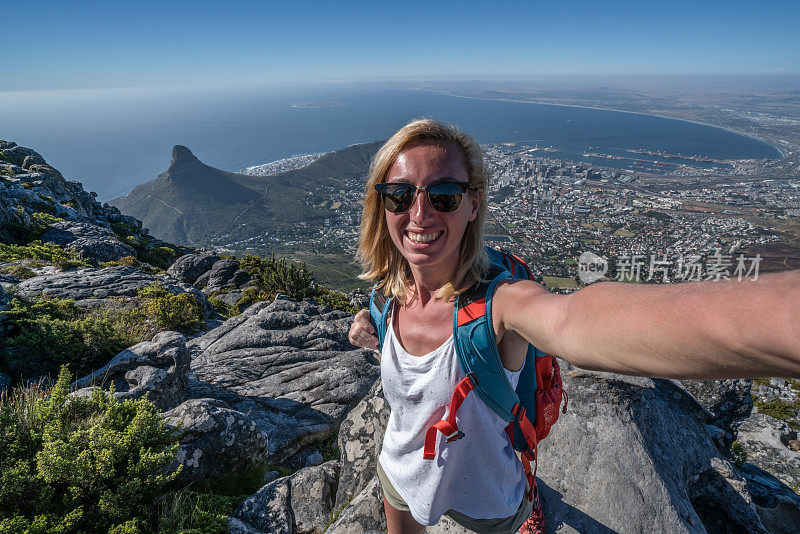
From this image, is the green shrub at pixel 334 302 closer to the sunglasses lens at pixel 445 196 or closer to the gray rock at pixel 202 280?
the gray rock at pixel 202 280

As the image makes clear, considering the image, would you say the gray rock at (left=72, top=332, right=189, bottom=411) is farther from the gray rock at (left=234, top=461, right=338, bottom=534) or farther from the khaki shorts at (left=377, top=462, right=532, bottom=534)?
the khaki shorts at (left=377, top=462, right=532, bottom=534)

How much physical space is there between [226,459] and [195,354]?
6173 millimetres

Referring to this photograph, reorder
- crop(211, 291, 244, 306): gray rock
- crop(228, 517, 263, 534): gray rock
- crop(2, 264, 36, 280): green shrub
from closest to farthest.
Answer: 1. crop(228, 517, 263, 534): gray rock
2. crop(2, 264, 36, 280): green shrub
3. crop(211, 291, 244, 306): gray rock

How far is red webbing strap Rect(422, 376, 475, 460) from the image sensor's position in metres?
1.77

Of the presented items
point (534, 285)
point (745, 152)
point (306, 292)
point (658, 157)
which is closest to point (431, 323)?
point (534, 285)

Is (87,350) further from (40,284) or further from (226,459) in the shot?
(40,284)

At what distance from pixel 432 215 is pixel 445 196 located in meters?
0.16

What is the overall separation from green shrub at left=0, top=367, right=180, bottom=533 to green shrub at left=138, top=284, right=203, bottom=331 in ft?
24.5

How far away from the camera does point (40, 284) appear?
10.7 meters

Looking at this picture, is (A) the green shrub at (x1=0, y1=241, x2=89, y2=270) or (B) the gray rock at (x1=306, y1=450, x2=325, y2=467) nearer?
(B) the gray rock at (x1=306, y1=450, x2=325, y2=467)

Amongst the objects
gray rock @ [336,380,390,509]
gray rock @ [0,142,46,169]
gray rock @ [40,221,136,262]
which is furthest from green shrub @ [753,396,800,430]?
gray rock @ [0,142,46,169]

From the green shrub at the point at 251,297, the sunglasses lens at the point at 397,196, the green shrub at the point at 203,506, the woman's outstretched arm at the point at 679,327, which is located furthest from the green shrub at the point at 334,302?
Answer: the woman's outstretched arm at the point at 679,327

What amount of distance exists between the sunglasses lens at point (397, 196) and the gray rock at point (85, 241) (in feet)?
70.2

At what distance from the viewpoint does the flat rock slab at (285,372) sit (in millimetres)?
6525
